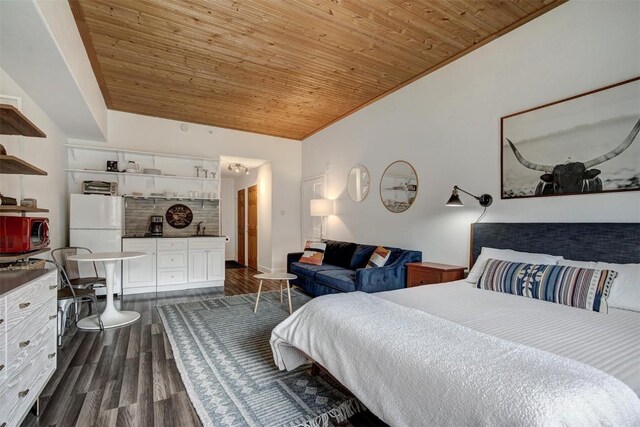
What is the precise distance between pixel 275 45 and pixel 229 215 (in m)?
6.07

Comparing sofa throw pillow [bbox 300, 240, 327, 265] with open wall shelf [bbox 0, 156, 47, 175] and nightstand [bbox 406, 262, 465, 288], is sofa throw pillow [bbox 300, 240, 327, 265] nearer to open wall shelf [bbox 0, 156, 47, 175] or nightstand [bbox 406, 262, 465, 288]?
nightstand [bbox 406, 262, 465, 288]

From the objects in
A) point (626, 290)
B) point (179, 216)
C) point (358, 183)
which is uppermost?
point (358, 183)

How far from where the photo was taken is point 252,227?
753 centimetres

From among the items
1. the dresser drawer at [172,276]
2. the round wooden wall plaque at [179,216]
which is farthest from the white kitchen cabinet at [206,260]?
the round wooden wall plaque at [179,216]

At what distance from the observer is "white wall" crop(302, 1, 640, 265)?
2330 mm

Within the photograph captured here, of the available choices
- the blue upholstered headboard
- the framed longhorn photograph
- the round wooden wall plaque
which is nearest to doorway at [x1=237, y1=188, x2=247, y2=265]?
the round wooden wall plaque

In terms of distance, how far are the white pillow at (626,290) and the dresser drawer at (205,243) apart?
4893 millimetres

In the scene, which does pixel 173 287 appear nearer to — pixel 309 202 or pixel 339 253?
pixel 339 253

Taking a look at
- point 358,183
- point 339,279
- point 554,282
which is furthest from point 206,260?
point 554,282

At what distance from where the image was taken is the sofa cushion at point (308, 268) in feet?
14.5

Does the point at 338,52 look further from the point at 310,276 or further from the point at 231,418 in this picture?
the point at 231,418

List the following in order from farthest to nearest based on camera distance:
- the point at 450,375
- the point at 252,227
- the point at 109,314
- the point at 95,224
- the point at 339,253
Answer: the point at 252,227, the point at 339,253, the point at 95,224, the point at 109,314, the point at 450,375

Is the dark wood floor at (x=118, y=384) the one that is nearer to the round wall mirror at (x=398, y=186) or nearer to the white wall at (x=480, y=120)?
the white wall at (x=480, y=120)

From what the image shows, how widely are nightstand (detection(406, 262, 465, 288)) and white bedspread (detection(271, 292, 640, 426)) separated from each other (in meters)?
1.46
